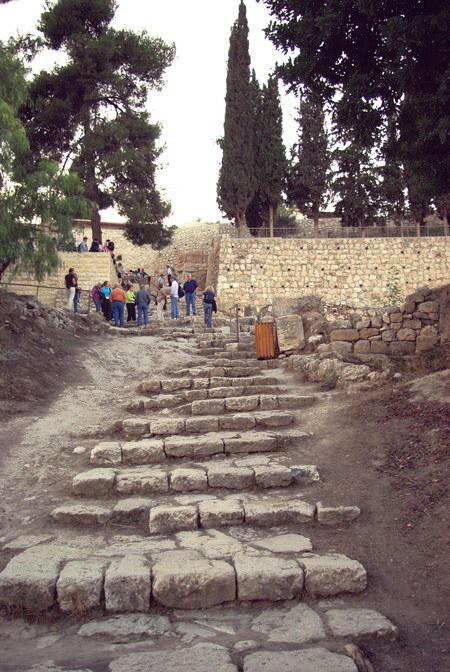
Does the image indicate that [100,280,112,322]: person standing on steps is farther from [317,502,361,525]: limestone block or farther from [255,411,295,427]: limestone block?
[317,502,361,525]: limestone block

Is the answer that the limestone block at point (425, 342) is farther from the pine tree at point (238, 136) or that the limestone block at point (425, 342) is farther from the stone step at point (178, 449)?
the pine tree at point (238, 136)

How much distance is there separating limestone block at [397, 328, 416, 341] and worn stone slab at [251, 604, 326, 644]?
6950mm

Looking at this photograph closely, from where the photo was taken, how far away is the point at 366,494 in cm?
533

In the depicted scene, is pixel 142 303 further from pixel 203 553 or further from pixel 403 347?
pixel 203 553

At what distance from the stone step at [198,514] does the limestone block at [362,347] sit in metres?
5.37

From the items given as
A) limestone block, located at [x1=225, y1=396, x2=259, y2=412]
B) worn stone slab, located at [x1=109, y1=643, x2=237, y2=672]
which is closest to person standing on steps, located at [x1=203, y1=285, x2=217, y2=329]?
limestone block, located at [x1=225, y1=396, x2=259, y2=412]

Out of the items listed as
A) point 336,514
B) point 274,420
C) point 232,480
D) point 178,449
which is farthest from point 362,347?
point 336,514

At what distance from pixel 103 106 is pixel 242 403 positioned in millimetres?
20722

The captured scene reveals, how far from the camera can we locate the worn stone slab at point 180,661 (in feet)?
10.3

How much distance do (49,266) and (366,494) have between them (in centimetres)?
933

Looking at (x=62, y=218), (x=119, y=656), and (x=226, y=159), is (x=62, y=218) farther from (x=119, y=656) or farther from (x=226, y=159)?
(x=226, y=159)

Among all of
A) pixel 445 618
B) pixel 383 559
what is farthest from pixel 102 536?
pixel 445 618

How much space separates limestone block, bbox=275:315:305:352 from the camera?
11.8m

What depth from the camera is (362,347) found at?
10.4m
